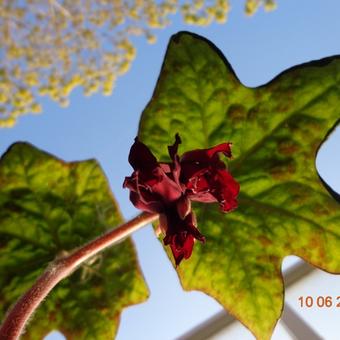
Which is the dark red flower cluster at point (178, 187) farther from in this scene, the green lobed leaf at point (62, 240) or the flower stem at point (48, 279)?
the green lobed leaf at point (62, 240)

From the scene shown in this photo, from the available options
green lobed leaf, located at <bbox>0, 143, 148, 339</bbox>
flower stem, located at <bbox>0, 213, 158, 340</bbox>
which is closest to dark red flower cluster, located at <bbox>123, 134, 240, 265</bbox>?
flower stem, located at <bbox>0, 213, 158, 340</bbox>

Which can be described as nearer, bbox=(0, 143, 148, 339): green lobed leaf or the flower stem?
the flower stem

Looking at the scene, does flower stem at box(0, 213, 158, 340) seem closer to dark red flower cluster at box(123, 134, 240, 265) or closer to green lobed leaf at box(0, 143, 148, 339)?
dark red flower cluster at box(123, 134, 240, 265)

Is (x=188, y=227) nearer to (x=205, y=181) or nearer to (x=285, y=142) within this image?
(x=205, y=181)

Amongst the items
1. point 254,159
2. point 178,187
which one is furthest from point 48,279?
point 254,159

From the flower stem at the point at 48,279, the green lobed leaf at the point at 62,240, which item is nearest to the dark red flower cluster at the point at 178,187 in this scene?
the flower stem at the point at 48,279
